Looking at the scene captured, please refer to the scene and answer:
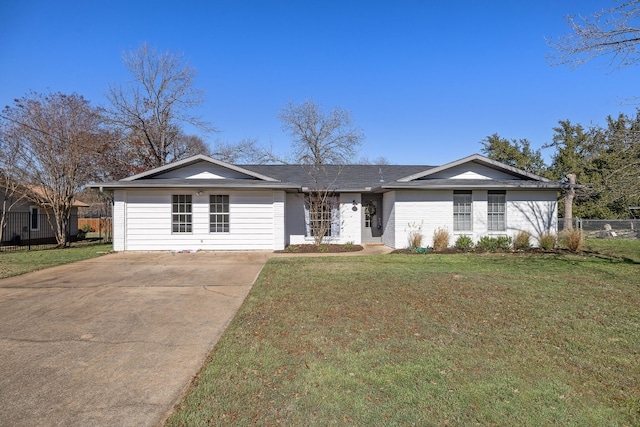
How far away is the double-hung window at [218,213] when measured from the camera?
47.4 feet

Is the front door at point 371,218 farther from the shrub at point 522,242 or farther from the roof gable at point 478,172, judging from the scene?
the shrub at point 522,242

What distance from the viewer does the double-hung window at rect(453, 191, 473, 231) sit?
1480cm

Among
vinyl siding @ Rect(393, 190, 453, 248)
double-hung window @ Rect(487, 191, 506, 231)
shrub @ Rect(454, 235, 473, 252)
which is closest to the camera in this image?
shrub @ Rect(454, 235, 473, 252)

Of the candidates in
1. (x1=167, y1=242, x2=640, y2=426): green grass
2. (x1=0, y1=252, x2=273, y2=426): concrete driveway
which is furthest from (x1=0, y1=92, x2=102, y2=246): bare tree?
(x1=167, y1=242, x2=640, y2=426): green grass

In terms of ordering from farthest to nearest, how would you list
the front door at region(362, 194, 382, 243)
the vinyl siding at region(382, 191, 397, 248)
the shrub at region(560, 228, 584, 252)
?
the front door at region(362, 194, 382, 243), the vinyl siding at region(382, 191, 397, 248), the shrub at region(560, 228, 584, 252)

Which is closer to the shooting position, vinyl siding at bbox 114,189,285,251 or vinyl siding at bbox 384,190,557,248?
vinyl siding at bbox 114,189,285,251

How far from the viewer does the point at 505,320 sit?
16.7ft

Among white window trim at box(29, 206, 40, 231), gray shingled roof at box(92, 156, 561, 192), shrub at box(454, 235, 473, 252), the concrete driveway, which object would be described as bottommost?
the concrete driveway

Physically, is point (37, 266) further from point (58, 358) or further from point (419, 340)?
point (419, 340)

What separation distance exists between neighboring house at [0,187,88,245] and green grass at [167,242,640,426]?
19.0 metres

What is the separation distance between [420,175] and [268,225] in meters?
6.63

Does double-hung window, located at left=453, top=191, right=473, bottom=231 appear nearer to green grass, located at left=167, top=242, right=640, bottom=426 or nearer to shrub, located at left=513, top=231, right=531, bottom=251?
shrub, located at left=513, top=231, right=531, bottom=251

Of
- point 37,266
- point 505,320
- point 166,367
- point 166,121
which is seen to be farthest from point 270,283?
point 166,121

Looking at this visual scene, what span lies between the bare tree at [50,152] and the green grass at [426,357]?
16.3 m
